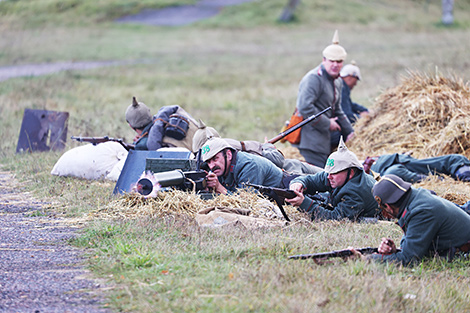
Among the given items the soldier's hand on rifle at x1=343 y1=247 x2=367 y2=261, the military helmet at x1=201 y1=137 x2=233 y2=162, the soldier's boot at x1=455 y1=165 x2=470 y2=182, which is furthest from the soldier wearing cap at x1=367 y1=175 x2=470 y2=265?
the soldier's boot at x1=455 y1=165 x2=470 y2=182

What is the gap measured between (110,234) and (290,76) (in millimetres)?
20790

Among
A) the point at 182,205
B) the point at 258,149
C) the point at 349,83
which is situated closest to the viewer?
the point at 182,205

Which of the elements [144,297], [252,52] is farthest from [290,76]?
[144,297]

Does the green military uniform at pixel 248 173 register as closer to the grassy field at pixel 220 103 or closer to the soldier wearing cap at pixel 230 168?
the soldier wearing cap at pixel 230 168

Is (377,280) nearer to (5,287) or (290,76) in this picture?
(5,287)

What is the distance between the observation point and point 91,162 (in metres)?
9.27

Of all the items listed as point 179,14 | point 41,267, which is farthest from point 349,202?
point 179,14

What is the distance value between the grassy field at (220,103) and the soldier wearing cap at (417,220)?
Answer: 158 millimetres

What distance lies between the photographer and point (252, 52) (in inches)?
1435

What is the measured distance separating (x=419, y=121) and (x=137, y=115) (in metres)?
5.13

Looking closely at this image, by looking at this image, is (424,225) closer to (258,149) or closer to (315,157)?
(258,149)

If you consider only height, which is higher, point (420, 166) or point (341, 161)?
point (341, 161)

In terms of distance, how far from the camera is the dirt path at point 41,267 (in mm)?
4359

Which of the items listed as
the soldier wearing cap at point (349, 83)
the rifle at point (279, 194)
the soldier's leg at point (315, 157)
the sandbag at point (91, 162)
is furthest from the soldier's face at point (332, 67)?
the rifle at point (279, 194)
